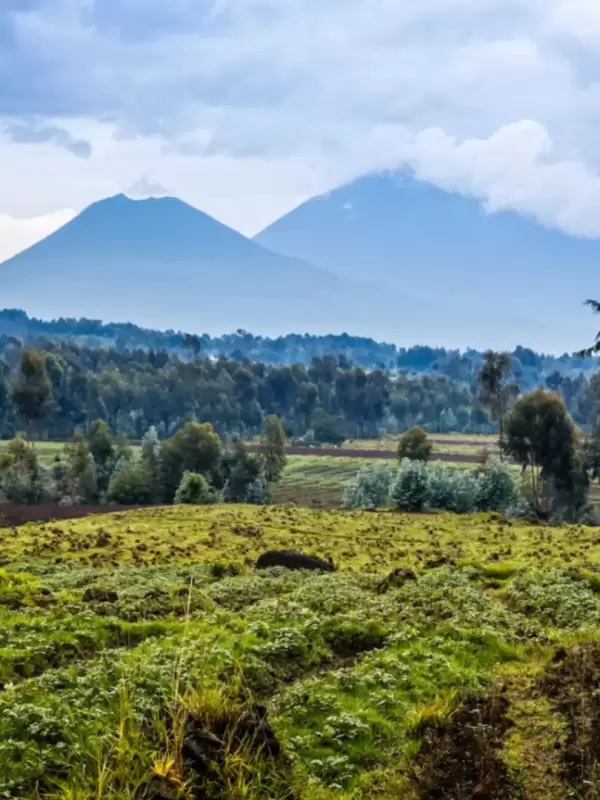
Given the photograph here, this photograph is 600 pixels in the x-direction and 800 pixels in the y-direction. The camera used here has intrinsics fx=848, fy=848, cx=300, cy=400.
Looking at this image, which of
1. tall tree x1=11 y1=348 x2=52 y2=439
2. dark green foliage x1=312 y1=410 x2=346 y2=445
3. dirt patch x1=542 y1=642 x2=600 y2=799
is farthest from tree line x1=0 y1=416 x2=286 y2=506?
dark green foliage x1=312 y1=410 x2=346 y2=445

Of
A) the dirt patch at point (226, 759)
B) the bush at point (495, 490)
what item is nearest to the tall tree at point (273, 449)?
the bush at point (495, 490)

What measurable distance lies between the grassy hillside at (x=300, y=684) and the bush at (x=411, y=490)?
3429 centimetres

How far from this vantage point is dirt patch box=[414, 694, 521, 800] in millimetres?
8953

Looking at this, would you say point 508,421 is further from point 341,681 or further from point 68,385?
point 68,385

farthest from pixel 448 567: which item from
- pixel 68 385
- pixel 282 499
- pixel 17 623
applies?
pixel 68 385

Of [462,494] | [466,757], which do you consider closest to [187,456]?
[462,494]

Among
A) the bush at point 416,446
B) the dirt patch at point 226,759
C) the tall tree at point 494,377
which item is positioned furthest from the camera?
the tall tree at point 494,377

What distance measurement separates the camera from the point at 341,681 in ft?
41.2

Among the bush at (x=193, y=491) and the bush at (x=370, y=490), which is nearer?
the bush at (x=193, y=491)

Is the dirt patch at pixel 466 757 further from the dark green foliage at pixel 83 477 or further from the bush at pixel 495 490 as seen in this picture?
the dark green foliage at pixel 83 477

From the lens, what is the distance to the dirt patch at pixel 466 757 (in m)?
8.95

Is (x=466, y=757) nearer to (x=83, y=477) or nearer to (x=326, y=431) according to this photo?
(x=83, y=477)

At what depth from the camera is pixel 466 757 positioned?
385 inches

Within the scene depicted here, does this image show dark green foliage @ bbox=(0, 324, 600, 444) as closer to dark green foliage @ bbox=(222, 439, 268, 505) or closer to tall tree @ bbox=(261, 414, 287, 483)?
tall tree @ bbox=(261, 414, 287, 483)
